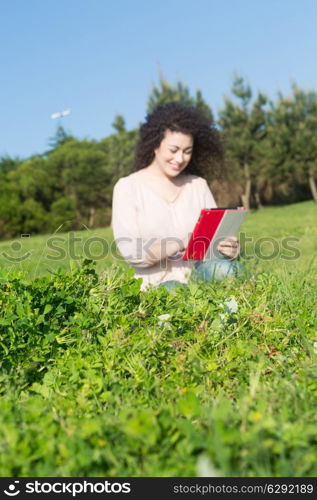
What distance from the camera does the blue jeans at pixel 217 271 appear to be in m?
3.54

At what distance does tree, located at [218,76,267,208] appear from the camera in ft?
83.6

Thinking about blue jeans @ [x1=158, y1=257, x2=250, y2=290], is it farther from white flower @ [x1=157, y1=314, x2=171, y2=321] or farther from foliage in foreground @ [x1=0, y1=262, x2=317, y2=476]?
white flower @ [x1=157, y1=314, x2=171, y2=321]

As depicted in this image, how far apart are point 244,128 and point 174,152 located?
889 inches

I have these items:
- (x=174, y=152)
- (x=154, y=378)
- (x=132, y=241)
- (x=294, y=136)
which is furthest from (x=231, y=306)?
(x=294, y=136)

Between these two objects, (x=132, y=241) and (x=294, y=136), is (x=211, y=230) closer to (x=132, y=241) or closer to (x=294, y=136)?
(x=132, y=241)

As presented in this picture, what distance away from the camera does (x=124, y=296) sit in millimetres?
2592

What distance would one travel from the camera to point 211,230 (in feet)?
11.7

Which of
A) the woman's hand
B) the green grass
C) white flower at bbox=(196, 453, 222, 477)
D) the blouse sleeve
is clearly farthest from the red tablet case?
white flower at bbox=(196, 453, 222, 477)

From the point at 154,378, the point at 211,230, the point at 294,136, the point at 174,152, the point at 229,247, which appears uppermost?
the point at 294,136

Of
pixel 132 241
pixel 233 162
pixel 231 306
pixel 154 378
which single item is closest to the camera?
pixel 154 378

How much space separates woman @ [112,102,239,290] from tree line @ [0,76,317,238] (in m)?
19.6

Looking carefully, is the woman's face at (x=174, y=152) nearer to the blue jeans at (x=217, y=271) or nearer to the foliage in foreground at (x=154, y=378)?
the blue jeans at (x=217, y=271)
